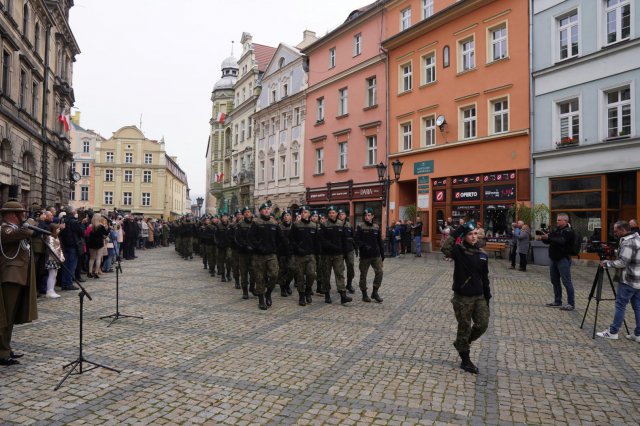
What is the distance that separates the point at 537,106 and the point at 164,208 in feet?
211

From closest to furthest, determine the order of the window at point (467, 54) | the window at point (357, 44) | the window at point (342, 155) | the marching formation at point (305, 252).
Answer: the marching formation at point (305, 252)
the window at point (467, 54)
the window at point (357, 44)
the window at point (342, 155)

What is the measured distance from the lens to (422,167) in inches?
977

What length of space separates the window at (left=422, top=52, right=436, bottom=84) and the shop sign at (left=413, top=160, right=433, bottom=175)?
4.42 m

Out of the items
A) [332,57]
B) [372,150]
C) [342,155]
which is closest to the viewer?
[372,150]

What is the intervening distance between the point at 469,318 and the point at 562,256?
4.72m

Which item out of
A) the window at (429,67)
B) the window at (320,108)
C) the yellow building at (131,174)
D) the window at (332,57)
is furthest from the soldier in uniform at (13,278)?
the yellow building at (131,174)

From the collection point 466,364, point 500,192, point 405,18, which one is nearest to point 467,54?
point 405,18

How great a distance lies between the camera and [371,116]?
28.7m

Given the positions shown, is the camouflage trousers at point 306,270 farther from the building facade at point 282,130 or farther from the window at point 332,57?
the window at point 332,57

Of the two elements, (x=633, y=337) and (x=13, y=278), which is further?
(x=633, y=337)

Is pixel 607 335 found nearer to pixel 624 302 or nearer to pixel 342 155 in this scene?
pixel 624 302

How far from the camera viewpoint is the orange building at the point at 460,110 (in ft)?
67.3

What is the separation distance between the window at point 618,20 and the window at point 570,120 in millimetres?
2585

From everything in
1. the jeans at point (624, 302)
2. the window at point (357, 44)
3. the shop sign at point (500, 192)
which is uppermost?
the window at point (357, 44)
